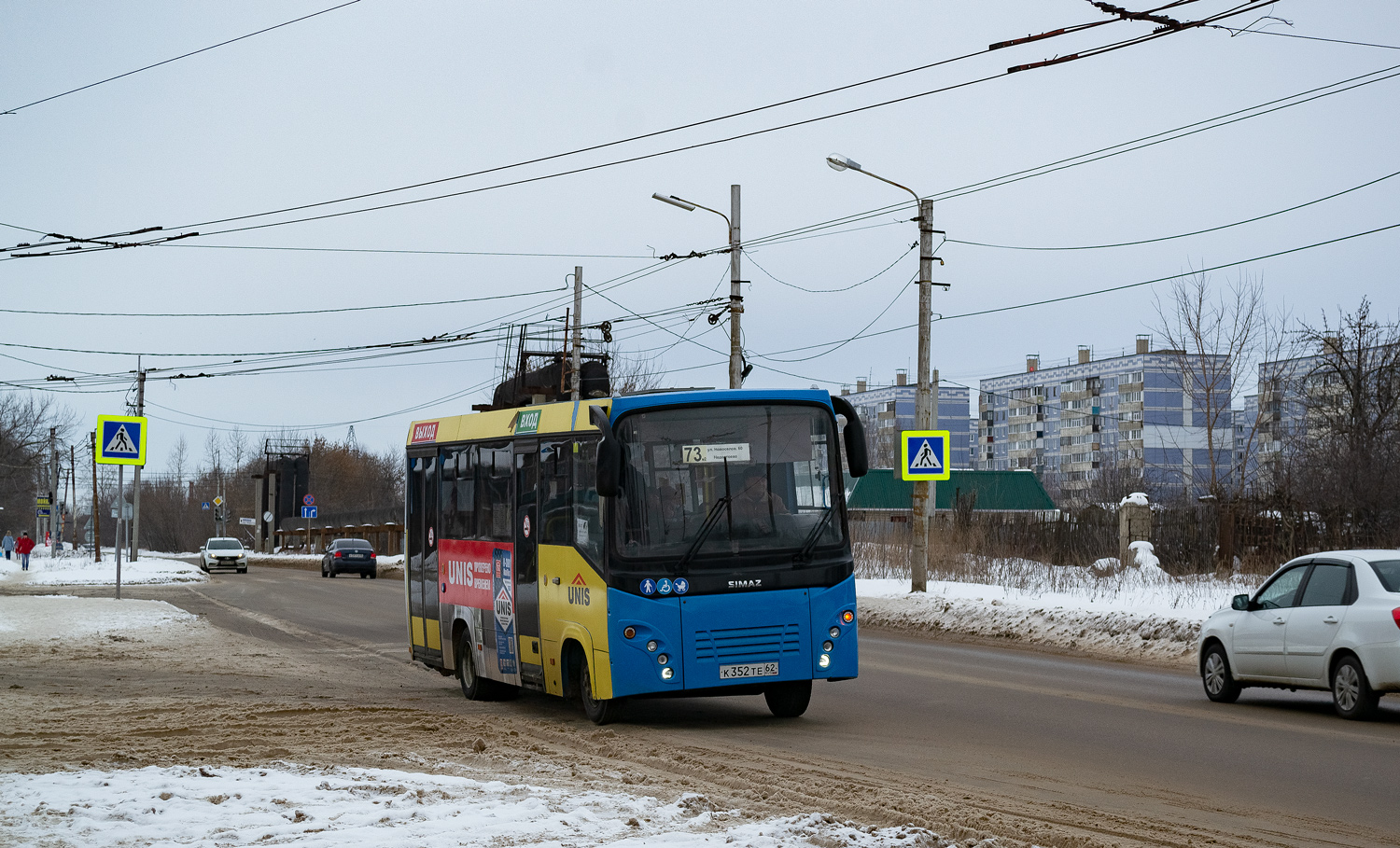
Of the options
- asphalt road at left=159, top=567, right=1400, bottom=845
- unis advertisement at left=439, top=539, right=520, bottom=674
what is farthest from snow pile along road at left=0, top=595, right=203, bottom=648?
asphalt road at left=159, top=567, right=1400, bottom=845

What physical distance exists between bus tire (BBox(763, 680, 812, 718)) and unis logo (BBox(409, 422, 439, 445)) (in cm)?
554

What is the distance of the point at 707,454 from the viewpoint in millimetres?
12359

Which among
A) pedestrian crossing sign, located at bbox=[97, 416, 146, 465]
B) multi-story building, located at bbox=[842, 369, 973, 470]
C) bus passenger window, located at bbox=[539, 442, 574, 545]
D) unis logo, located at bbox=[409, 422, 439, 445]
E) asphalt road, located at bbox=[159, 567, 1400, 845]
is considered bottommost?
asphalt road, located at bbox=[159, 567, 1400, 845]

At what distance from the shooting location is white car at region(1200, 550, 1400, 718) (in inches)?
496

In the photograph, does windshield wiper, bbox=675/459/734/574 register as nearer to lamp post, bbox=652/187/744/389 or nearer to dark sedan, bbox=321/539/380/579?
lamp post, bbox=652/187/744/389

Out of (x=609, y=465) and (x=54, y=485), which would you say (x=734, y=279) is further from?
(x=54, y=485)

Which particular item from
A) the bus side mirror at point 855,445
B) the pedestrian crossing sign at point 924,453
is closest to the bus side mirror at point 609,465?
the bus side mirror at point 855,445

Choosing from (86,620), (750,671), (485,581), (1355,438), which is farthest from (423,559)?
(1355,438)

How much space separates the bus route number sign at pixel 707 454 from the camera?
40.5 ft

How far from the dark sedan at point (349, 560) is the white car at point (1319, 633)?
44.3m

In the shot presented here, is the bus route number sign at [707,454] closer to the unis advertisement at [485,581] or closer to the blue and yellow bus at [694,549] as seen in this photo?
the blue and yellow bus at [694,549]

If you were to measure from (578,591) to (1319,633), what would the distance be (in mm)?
6877

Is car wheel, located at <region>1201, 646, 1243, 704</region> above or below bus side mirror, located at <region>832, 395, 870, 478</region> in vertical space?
below

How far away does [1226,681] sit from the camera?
14594 mm
